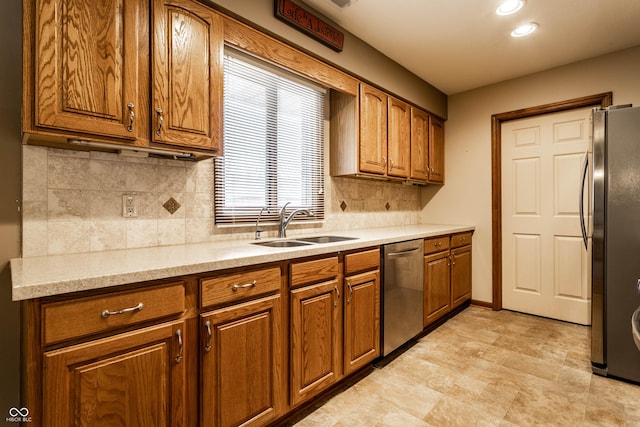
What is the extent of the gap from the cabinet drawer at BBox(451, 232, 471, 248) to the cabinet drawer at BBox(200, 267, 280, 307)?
89.2 inches

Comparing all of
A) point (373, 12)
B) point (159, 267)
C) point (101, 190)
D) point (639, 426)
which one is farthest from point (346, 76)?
point (639, 426)

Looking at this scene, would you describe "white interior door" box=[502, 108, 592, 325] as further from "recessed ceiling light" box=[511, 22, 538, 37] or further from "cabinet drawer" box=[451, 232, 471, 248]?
"recessed ceiling light" box=[511, 22, 538, 37]

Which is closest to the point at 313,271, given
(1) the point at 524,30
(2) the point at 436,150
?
(1) the point at 524,30

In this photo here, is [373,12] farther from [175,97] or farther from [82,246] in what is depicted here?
[82,246]

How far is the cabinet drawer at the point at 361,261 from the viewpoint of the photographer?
2.01m

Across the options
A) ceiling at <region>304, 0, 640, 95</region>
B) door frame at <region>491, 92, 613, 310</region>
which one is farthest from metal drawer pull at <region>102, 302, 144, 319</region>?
door frame at <region>491, 92, 613, 310</region>

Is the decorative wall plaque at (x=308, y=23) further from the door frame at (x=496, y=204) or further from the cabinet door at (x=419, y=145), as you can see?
the door frame at (x=496, y=204)

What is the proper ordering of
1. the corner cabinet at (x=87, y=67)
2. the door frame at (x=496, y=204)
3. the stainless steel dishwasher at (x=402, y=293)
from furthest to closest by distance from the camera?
the door frame at (x=496, y=204)
the stainless steel dishwasher at (x=402, y=293)
the corner cabinet at (x=87, y=67)

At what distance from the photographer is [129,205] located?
1686 millimetres

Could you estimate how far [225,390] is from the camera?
1.40 meters

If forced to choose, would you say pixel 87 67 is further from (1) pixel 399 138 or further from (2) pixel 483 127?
(2) pixel 483 127

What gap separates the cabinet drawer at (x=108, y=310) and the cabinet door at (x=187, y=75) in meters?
0.73

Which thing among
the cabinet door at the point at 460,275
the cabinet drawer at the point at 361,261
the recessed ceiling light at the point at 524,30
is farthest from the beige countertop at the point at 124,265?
the recessed ceiling light at the point at 524,30

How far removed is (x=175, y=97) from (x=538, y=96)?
3.48 meters
